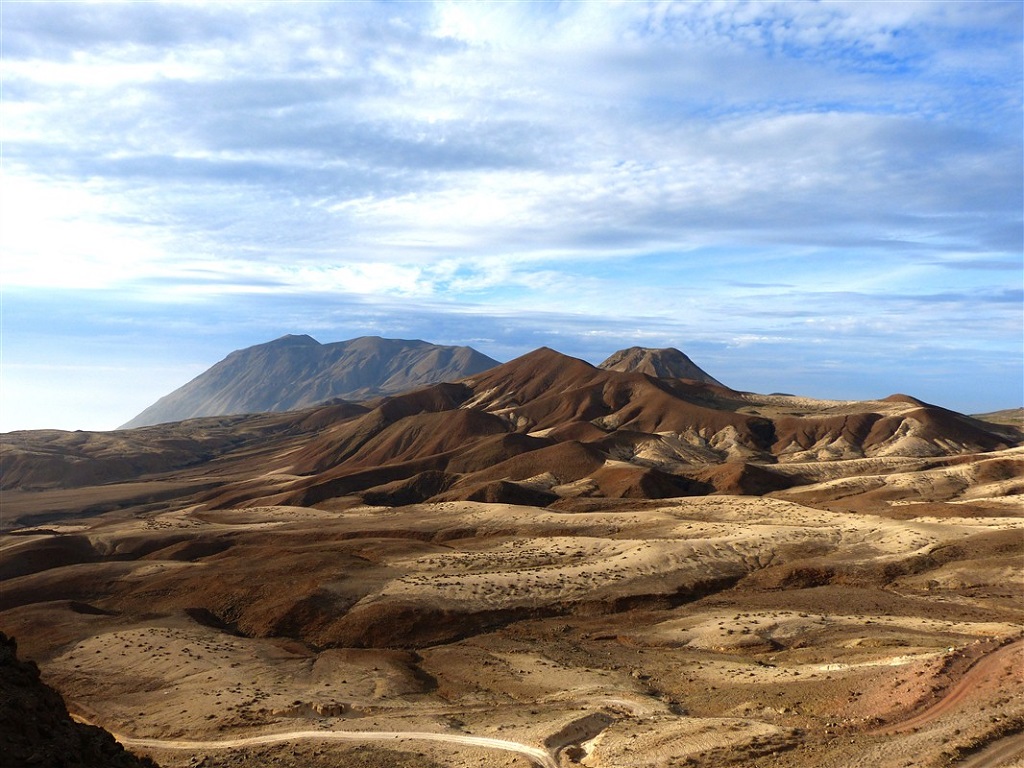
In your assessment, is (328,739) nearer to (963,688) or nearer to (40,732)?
(40,732)

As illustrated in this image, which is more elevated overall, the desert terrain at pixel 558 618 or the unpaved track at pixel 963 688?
the unpaved track at pixel 963 688

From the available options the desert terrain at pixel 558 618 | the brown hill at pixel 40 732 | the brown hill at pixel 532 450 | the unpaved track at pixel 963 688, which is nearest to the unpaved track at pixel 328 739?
the desert terrain at pixel 558 618

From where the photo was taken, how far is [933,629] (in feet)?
119

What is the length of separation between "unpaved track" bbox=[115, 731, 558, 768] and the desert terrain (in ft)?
0.41

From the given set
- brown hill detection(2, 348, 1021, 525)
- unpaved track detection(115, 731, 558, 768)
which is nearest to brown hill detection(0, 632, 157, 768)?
unpaved track detection(115, 731, 558, 768)

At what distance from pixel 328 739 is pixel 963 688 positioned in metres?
20.3

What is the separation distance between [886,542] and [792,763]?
38749 millimetres

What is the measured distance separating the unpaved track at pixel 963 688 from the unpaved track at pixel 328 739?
431 inches

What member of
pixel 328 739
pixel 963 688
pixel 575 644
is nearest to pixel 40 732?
pixel 328 739

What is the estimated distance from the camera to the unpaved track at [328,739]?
24344 millimetres

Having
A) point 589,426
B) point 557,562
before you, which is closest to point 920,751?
point 557,562

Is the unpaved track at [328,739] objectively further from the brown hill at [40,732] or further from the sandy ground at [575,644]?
the brown hill at [40,732]

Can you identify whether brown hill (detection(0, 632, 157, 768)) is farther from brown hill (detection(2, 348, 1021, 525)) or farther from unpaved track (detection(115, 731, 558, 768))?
brown hill (detection(2, 348, 1021, 525))

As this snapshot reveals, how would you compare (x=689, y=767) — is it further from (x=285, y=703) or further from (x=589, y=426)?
(x=589, y=426)
